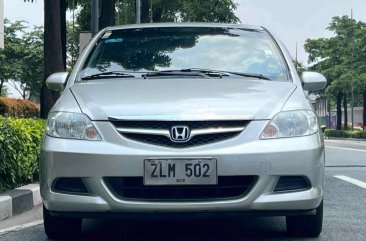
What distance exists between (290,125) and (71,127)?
1.39 m

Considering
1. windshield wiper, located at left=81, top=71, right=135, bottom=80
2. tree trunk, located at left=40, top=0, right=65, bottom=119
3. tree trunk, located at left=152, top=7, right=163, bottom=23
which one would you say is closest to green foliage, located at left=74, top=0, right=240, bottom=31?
tree trunk, located at left=152, top=7, right=163, bottom=23

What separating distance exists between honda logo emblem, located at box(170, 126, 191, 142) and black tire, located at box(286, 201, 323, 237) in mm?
1162

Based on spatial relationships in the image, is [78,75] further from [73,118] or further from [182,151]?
[182,151]

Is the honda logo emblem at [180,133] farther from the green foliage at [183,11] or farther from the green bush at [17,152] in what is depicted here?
the green foliage at [183,11]

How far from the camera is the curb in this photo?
5.86 metres

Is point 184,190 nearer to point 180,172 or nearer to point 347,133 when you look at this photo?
point 180,172

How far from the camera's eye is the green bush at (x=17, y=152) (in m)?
6.67

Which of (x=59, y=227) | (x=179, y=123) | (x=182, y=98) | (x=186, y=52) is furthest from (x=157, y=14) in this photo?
(x=179, y=123)

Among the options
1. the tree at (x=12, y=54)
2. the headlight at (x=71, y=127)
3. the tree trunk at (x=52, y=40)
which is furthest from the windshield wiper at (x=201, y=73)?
the tree at (x=12, y=54)

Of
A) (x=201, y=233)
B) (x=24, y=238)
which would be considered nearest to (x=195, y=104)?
A: (x=201, y=233)

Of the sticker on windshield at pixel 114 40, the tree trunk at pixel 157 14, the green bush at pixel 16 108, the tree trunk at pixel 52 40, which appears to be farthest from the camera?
the tree trunk at pixel 157 14

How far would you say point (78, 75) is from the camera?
500 centimetres

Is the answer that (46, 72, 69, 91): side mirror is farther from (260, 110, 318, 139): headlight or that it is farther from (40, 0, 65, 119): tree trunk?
(40, 0, 65, 119): tree trunk

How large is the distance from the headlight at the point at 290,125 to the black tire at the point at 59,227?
1531 mm
